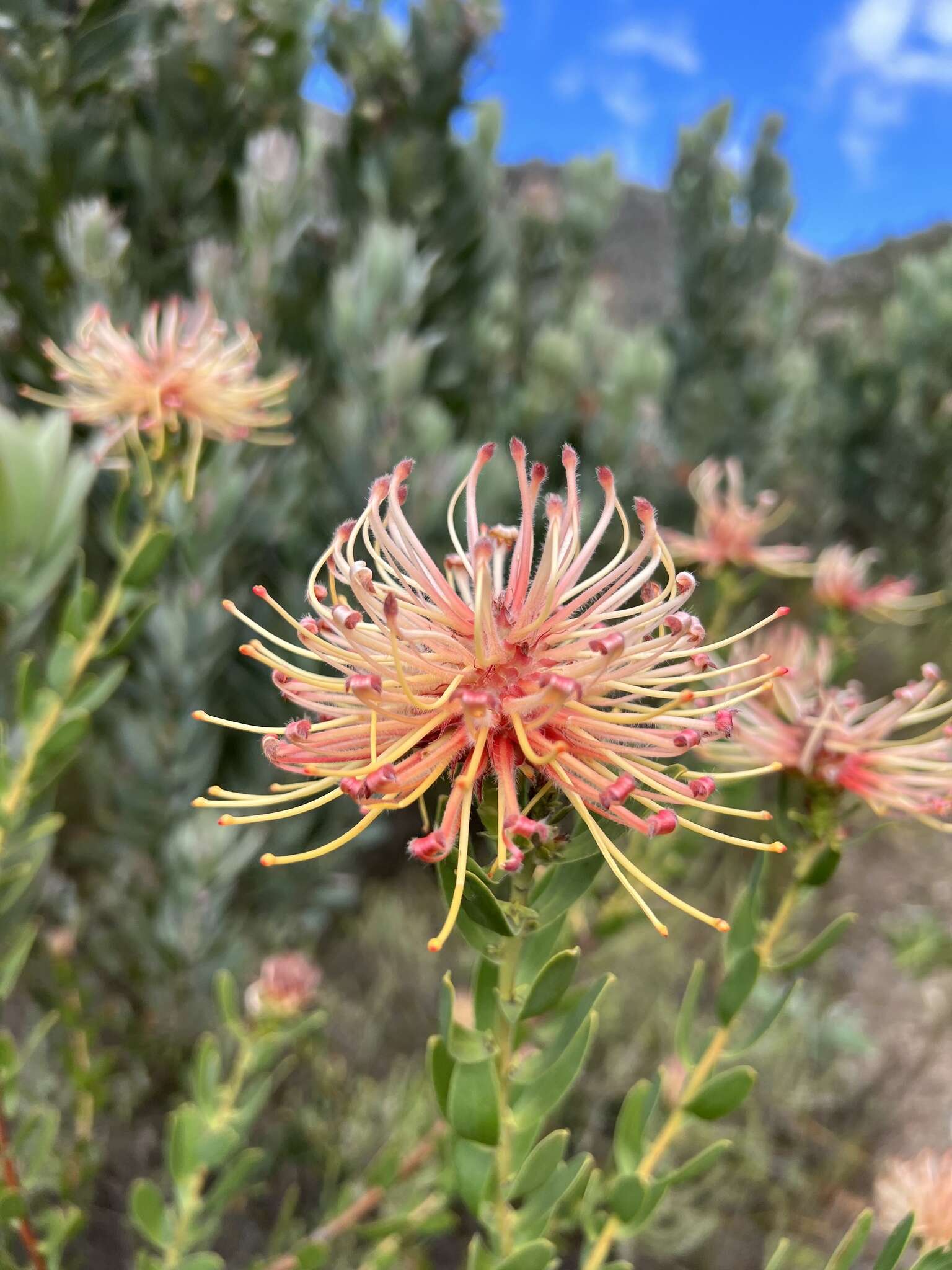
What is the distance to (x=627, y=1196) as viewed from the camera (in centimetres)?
64

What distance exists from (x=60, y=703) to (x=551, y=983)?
0.75 metres

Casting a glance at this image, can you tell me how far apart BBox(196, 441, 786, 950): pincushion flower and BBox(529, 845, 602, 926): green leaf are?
2cm

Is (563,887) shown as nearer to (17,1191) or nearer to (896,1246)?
(896,1246)

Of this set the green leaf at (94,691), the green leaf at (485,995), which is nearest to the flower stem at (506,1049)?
the green leaf at (485,995)

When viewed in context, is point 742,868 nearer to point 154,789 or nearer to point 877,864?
point 877,864

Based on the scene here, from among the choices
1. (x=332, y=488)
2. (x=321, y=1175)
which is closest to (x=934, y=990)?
(x=321, y=1175)

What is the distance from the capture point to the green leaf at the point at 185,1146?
93 centimetres

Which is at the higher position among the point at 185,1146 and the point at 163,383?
the point at 163,383

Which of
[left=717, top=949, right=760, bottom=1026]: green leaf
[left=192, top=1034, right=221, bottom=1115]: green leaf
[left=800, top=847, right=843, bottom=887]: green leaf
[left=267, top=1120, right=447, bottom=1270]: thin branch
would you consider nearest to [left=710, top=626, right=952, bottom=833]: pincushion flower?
[left=800, top=847, right=843, bottom=887]: green leaf

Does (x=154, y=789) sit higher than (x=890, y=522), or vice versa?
(x=890, y=522)

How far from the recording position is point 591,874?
527 mm

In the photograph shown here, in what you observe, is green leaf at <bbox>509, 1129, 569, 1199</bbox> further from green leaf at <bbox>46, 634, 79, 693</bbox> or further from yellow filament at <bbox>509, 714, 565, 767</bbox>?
green leaf at <bbox>46, 634, 79, 693</bbox>

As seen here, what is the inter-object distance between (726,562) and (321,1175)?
1.79 metres

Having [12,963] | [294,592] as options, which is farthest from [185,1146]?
[294,592]
